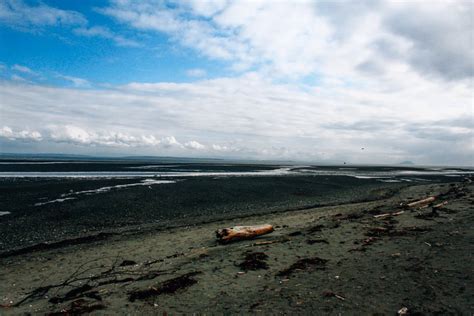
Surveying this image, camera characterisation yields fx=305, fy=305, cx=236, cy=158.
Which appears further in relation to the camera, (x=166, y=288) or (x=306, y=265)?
(x=306, y=265)

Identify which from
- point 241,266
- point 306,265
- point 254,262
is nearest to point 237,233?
point 254,262

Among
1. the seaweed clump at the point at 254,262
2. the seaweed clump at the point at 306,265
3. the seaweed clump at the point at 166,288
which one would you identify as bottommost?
the seaweed clump at the point at 166,288

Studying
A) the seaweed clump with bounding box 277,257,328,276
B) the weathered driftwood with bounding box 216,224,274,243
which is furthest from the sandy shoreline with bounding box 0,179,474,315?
the weathered driftwood with bounding box 216,224,274,243

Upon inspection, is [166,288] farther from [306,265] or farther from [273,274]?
[306,265]

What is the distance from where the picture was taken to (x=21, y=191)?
103 feet

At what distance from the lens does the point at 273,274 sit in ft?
27.6

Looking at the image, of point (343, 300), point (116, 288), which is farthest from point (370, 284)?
point (116, 288)

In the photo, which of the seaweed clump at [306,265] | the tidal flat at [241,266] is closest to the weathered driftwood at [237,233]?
the tidal flat at [241,266]

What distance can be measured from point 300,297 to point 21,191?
112ft

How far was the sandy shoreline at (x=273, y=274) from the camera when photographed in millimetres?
6586

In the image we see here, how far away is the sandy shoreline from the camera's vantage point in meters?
6.59

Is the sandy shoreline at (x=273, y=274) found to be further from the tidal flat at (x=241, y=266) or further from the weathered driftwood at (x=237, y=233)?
the weathered driftwood at (x=237, y=233)

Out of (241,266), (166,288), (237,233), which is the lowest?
(166,288)

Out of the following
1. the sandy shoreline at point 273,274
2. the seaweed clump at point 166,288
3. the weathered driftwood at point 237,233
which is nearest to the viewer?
the sandy shoreline at point 273,274
